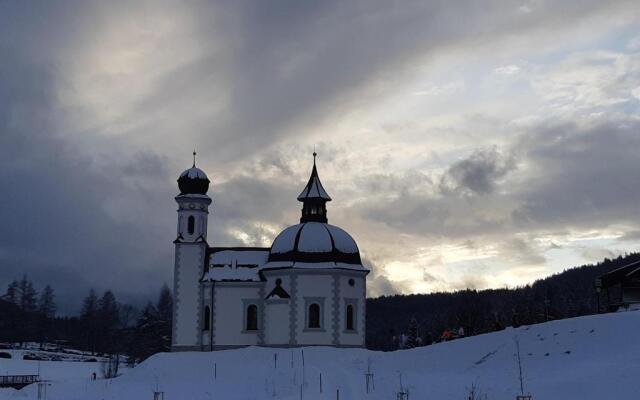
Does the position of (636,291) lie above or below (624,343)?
above

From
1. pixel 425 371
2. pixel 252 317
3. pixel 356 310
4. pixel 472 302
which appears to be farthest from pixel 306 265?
pixel 472 302

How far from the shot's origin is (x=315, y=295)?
5762cm

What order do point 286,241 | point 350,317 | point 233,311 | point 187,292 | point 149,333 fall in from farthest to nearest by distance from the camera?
point 149,333 < point 187,292 < point 286,241 < point 233,311 < point 350,317

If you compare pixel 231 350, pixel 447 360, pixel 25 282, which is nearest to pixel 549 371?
pixel 447 360

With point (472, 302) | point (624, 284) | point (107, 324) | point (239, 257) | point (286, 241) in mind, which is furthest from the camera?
point (472, 302)

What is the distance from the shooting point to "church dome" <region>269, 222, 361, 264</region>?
58.5 metres

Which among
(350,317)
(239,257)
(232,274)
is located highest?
(239,257)

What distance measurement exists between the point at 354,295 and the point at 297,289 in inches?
180

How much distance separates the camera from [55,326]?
141375mm

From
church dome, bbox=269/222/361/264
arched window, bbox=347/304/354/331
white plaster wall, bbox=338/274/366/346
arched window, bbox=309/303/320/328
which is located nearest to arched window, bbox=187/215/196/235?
church dome, bbox=269/222/361/264

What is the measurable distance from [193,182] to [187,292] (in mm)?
9248

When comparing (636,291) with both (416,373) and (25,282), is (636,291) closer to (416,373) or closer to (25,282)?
(416,373)

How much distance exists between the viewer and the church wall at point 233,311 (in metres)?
59.1

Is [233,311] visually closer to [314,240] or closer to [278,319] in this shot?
[278,319]
